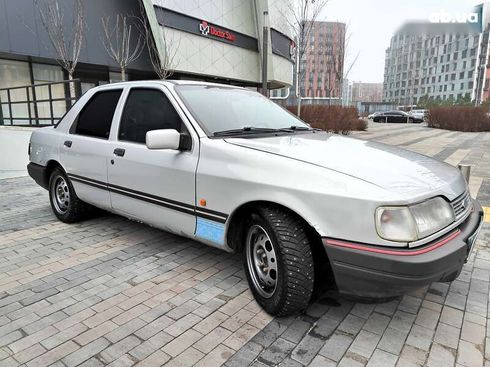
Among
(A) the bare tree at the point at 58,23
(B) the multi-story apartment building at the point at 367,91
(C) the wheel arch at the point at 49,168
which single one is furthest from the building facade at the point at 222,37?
(B) the multi-story apartment building at the point at 367,91

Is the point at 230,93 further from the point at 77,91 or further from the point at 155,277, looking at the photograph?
the point at 77,91

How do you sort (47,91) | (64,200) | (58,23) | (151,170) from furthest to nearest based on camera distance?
(58,23)
(47,91)
(64,200)
(151,170)

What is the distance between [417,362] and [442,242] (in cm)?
74

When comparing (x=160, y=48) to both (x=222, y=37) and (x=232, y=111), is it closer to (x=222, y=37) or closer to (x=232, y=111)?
(x=222, y=37)

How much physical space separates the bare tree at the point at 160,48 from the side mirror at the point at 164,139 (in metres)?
14.8

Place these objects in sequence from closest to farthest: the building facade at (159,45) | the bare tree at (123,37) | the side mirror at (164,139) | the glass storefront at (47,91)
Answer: the side mirror at (164,139) < the glass storefront at (47,91) < the building facade at (159,45) < the bare tree at (123,37)

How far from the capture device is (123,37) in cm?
1580

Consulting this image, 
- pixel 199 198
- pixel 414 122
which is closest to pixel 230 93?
pixel 199 198

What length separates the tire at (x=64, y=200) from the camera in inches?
183

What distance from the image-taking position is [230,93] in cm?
380

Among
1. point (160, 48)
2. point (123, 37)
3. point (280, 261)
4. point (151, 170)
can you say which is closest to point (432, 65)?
point (160, 48)

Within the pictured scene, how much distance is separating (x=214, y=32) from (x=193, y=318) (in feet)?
70.1

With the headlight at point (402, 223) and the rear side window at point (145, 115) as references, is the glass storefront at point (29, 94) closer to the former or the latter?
the rear side window at point (145, 115)

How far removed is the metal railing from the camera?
1102 cm
